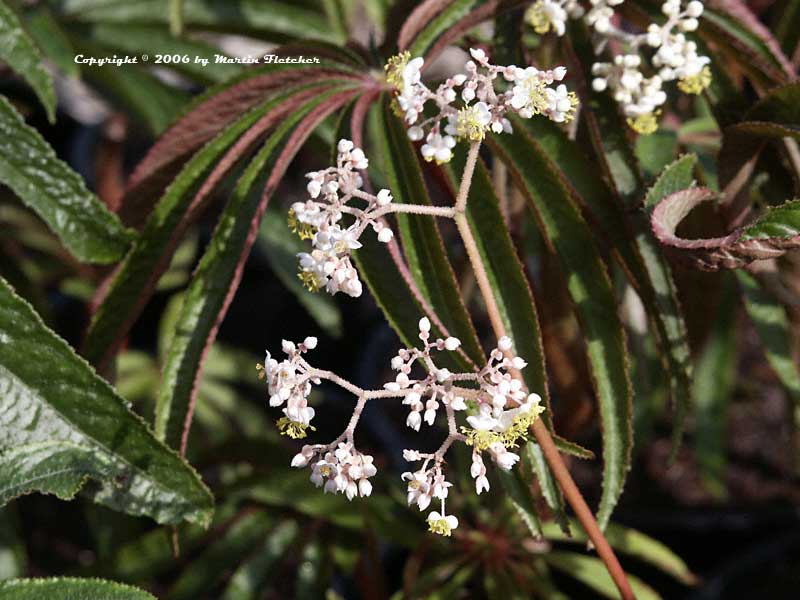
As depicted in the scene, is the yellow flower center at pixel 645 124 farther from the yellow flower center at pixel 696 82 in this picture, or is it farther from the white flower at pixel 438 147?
the white flower at pixel 438 147

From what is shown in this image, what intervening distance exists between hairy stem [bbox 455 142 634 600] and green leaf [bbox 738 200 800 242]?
0.20 m

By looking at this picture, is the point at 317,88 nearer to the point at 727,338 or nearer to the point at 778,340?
the point at 778,340

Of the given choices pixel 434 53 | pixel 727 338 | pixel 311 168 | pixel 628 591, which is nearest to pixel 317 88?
pixel 434 53

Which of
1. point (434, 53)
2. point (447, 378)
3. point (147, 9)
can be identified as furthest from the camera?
point (147, 9)

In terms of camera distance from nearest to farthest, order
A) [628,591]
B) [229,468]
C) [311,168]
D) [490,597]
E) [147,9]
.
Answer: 1. [628,591]
2. [490,597]
3. [147,9]
4. [229,468]
5. [311,168]

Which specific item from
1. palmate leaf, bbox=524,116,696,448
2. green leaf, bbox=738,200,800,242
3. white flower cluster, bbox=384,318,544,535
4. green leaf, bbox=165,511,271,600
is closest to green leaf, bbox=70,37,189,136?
green leaf, bbox=165,511,271,600

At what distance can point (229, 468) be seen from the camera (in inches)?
68.8

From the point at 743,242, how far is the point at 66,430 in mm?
596

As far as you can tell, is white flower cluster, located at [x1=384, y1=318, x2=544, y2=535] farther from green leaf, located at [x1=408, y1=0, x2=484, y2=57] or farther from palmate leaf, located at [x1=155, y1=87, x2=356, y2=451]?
green leaf, located at [x1=408, y1=0, x2=484, y2=57]

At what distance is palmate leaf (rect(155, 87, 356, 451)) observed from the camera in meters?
0.85

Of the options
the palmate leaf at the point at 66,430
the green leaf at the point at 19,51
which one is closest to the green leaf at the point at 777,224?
the palmate leaf at the point at 66,430

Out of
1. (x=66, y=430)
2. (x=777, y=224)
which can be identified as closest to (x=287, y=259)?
(x=66, y=430)

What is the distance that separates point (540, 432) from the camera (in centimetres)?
72

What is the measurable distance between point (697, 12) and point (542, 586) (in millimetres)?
804
